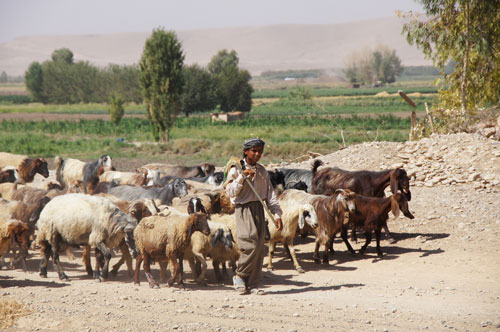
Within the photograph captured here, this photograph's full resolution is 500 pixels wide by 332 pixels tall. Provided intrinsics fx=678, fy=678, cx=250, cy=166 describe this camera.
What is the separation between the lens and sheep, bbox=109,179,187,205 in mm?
13727

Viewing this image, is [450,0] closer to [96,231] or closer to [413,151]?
[413,151]

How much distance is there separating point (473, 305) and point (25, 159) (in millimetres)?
14461

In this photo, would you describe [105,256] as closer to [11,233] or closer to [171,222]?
[171,222]

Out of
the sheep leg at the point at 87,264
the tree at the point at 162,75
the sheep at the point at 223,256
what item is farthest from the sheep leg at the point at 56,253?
the tree at the point at 162,75

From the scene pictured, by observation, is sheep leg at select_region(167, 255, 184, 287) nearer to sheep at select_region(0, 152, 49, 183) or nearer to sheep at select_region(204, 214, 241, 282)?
sheep at select_region(204, 214, 241, 282)

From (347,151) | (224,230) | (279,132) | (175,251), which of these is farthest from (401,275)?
(279,132)

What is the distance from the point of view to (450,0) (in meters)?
26.5

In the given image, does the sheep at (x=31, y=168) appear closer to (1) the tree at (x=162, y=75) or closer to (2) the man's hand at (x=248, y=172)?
(2) the man's hand at (x=248, y=172)

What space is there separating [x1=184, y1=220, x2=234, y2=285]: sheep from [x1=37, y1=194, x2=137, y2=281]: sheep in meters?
1.02

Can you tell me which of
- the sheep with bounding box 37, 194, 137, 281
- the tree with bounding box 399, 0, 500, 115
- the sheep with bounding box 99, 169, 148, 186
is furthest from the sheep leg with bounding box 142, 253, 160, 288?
the tree with bounding box 399, 0, 500, 115

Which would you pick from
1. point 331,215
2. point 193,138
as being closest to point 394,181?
point 331,215

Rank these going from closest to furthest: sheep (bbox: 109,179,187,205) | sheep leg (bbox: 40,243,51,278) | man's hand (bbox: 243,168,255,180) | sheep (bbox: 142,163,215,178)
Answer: man's hand (bbox: 243,168,255,180) → sheep leg (bbox: 40,243,51,278) → sheep (bbox: 109,179,187,205) → sheep (bbox: 142,163,215,178)

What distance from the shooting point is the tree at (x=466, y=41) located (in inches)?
1016

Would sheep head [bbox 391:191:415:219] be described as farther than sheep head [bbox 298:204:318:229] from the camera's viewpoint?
Yes
